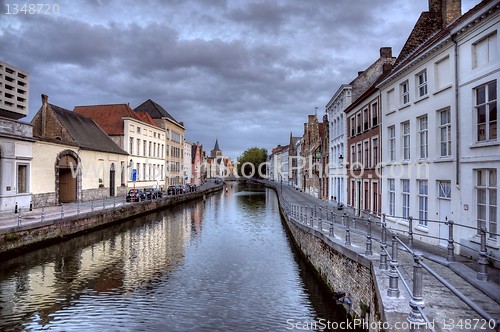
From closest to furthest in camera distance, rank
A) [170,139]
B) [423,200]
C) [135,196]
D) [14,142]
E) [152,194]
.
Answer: [423,200]
[14,142]
[135,196]
[152,194]
[170,139]

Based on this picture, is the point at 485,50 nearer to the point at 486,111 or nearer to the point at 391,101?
the point at 486,111

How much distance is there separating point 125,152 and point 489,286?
37752mm

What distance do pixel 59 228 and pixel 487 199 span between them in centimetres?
1868

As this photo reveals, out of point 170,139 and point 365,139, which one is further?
point 170,139

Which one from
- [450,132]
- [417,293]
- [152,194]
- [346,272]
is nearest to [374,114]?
[450,132]

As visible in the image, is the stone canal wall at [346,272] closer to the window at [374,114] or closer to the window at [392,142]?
the window at [392,142]

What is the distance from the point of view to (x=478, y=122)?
35.9 feet

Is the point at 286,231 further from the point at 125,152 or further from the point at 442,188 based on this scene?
the point at 125,152

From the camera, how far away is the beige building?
53.8 meters

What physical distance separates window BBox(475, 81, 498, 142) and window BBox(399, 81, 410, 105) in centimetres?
515

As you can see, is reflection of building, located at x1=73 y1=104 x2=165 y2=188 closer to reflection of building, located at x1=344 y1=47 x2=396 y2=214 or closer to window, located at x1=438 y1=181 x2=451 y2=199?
reflection of building, located at x1=344 y1=47 x2=396 y2=214

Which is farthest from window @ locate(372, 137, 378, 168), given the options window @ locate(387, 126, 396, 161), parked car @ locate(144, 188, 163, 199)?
parked car @ locate(144, 188, 163, 199)

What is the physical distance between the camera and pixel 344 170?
29125 millimetres

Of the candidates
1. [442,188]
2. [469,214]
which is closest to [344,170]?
[442,188]
